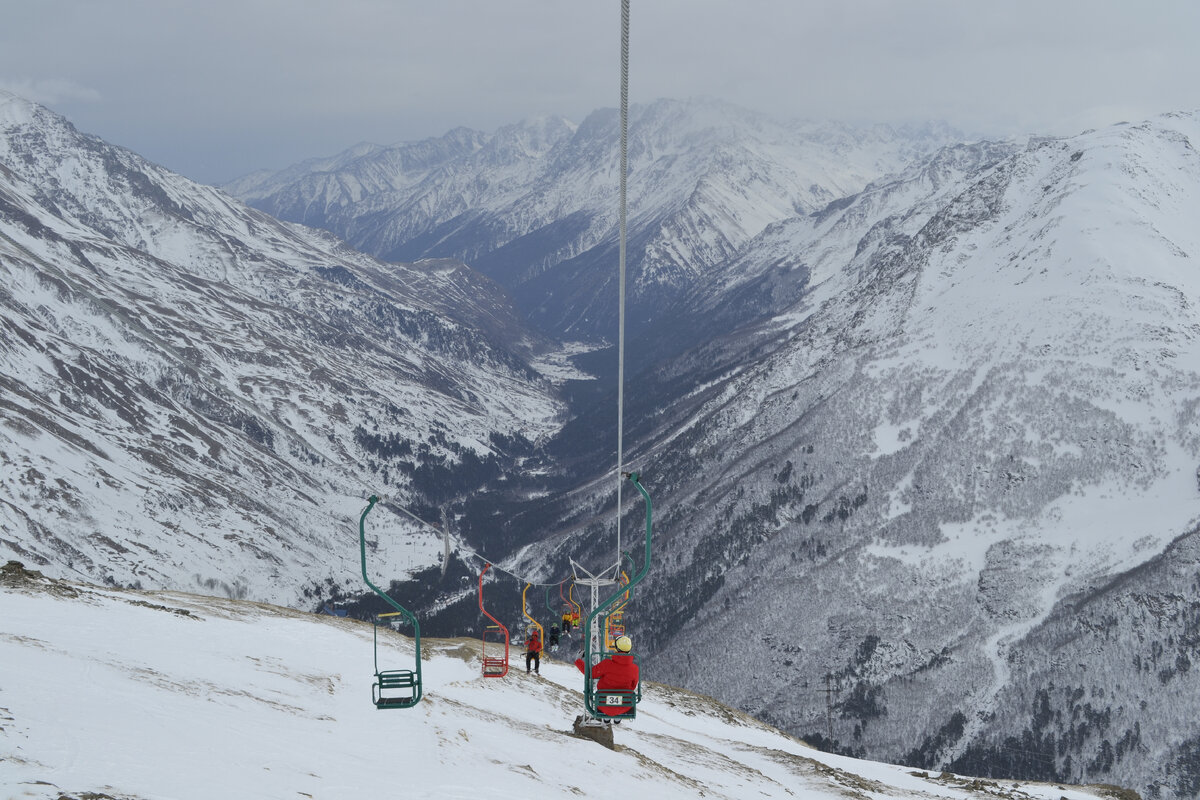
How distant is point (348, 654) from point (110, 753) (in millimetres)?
34259

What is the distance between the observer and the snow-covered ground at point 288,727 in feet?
88.5

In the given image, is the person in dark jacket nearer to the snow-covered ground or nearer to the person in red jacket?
the snow-covered ground

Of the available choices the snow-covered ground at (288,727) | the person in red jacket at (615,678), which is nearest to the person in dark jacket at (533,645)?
the snow-covered ground at (288,727)

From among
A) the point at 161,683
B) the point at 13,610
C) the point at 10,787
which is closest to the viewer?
the point at 10,787

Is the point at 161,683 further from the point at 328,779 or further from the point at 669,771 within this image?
the point at 669,771

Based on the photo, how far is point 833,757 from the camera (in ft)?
269

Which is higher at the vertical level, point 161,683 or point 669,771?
point 161,683

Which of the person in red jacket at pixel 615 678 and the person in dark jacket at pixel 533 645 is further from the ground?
the person in red jacket at pixel 615 678

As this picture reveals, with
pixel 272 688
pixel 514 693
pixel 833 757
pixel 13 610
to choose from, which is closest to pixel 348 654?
pixel 514 693

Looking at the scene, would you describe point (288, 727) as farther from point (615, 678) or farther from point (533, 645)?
point (533, 645)

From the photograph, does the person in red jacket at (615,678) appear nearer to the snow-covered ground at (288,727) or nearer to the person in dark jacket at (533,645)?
the snow-covered ground at (288,727)

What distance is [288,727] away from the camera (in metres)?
36.7

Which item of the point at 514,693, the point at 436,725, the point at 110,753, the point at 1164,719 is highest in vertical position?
the point at 110,753

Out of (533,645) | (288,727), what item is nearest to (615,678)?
(288,727)
